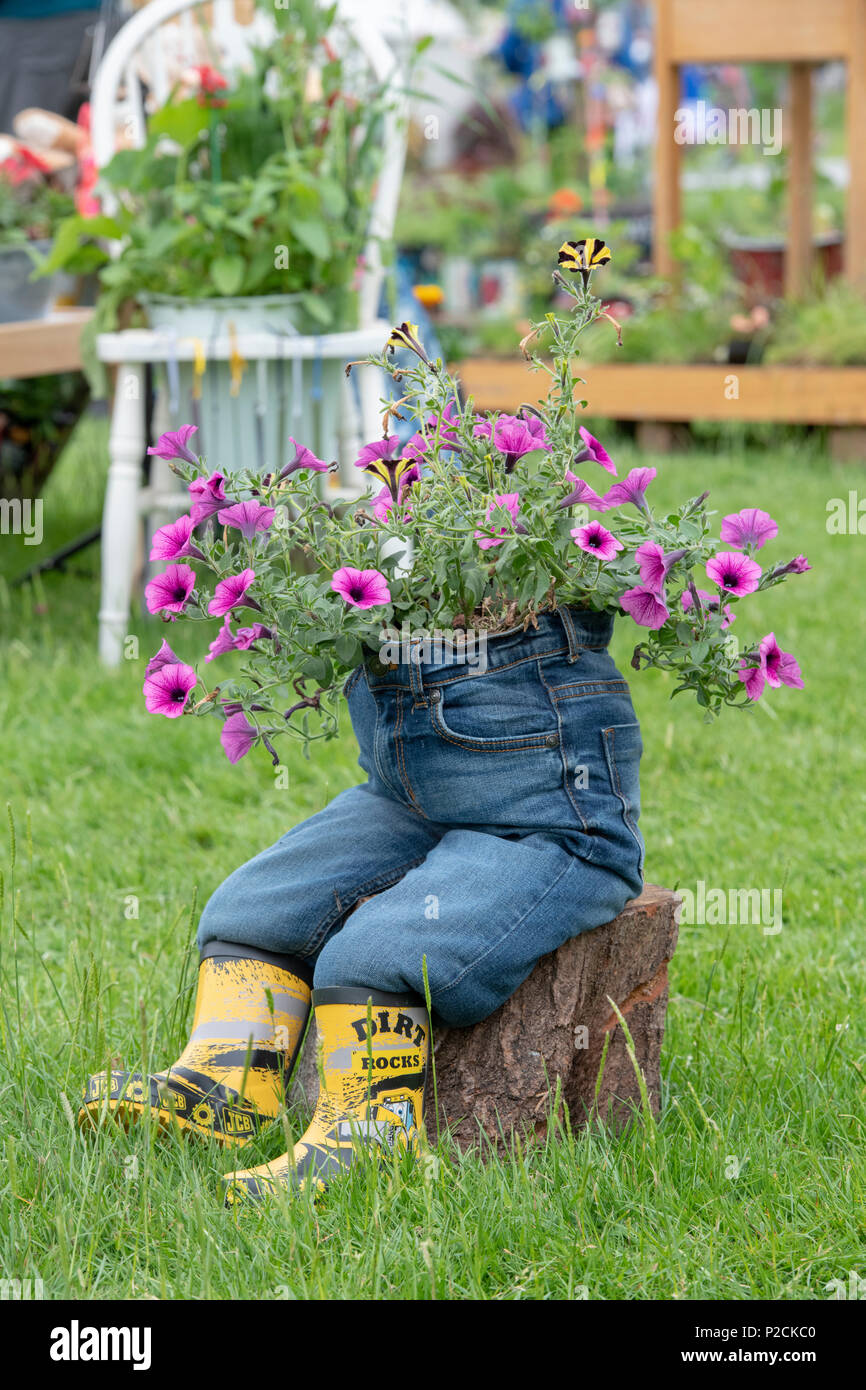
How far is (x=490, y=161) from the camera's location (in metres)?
13.4

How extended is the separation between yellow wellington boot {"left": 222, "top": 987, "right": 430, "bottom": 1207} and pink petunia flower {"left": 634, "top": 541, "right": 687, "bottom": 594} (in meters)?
0.47

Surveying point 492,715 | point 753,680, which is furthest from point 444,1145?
point 753,680

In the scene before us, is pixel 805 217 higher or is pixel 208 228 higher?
pixel 805 217

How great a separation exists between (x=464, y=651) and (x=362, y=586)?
137 mm

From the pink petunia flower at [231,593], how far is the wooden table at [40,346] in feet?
7.44

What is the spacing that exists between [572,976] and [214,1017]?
387 mm

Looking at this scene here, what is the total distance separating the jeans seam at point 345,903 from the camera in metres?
1.69

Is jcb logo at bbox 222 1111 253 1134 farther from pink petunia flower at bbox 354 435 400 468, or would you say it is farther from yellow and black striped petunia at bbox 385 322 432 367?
yellow and black striped petunia at bbox 385 322 432 367

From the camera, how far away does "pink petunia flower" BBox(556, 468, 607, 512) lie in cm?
153

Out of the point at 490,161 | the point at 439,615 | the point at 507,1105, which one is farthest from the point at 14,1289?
the point at 490,161

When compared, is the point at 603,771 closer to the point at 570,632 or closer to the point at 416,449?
the point at 570,632

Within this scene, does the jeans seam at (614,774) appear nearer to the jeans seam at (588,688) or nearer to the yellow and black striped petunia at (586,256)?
the jeans seam at (588,688)
